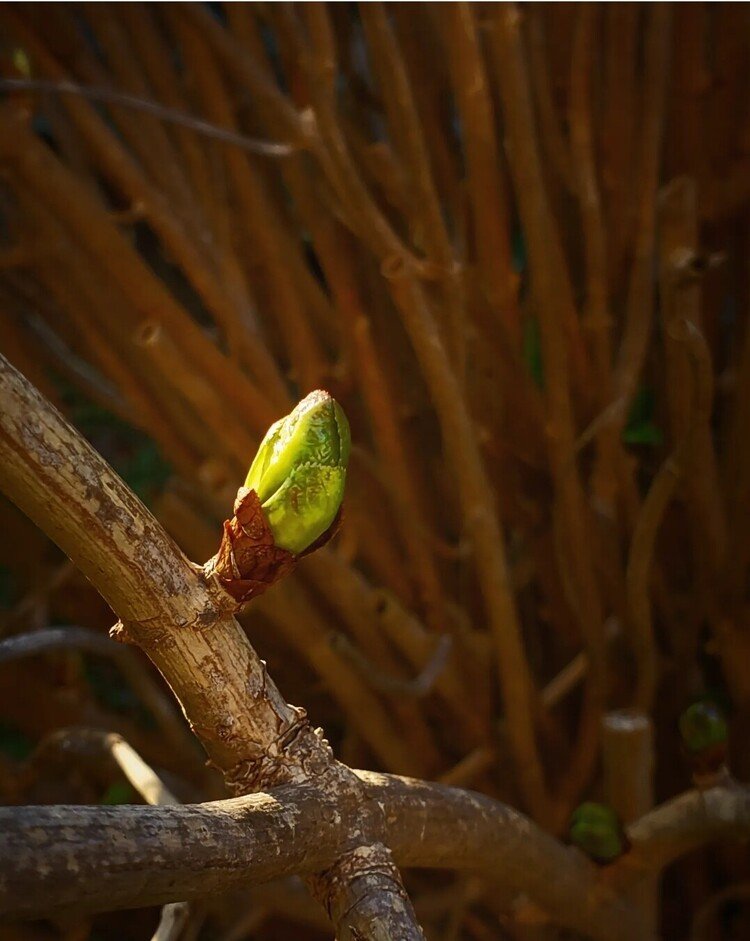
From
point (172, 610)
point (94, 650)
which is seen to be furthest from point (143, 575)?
point (94, 650)

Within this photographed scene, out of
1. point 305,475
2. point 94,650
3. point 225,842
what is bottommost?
point 225,842

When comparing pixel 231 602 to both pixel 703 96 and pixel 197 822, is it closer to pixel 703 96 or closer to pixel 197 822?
pixel 197 822

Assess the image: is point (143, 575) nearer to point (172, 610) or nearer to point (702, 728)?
point (172, 610)

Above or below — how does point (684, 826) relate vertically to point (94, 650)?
below

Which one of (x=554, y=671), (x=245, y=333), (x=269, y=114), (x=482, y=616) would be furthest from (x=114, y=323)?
(x=554, y=671)

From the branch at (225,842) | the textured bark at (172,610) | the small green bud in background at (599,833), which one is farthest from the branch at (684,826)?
the textured bark at (172,610)

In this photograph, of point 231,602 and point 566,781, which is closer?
point 231,602
